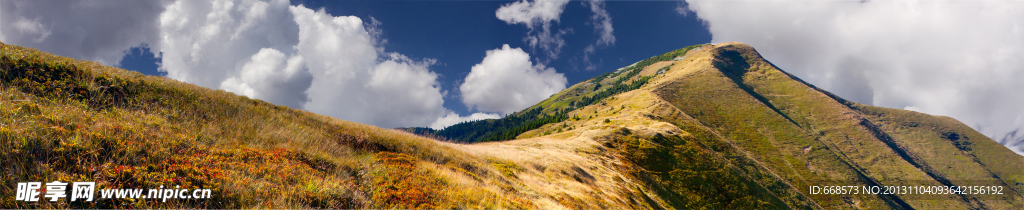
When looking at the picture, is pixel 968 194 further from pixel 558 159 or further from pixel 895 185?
pixel 558 159

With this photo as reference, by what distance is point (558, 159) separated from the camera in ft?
82.6

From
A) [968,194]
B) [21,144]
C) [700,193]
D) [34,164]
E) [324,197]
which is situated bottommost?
[968,194]

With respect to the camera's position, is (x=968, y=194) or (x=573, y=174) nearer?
(x=573, y=174)

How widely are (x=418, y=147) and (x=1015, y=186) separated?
302957 mm

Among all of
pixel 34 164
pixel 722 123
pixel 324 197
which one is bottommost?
pixel 324 197

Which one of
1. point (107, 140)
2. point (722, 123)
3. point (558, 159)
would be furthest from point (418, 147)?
point (722, 123)

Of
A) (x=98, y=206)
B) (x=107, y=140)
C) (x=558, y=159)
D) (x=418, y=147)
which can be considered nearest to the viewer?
(x=98, y=206)

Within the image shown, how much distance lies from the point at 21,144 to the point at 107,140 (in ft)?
3.18

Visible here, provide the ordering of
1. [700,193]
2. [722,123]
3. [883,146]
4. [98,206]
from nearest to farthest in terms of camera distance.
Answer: [98,206]
[700,193]
[722,123]
[883,146]

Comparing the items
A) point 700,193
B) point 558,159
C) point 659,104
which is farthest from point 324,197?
point 659,104

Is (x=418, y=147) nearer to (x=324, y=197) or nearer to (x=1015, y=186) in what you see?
(x=324, y=197)

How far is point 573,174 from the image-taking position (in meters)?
22.0

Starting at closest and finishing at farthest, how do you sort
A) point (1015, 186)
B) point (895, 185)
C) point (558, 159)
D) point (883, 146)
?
point (558, 159)
point (895, 185)
point (883, 146)
point (1015, 186)

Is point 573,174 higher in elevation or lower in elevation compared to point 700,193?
higher
